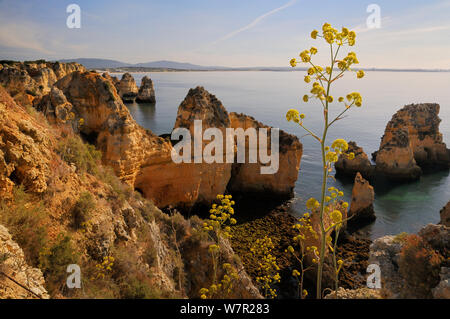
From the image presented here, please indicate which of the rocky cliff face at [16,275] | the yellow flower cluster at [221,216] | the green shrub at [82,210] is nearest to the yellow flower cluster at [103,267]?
the green shrub at [82,210]

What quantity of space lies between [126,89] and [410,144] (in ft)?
271

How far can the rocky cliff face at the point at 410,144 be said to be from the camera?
1471 inches

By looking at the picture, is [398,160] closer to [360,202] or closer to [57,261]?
[360,202]

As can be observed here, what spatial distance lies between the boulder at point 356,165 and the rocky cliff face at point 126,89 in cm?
7456

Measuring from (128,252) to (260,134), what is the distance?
20.8 meters

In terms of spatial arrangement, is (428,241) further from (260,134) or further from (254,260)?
(260,134)

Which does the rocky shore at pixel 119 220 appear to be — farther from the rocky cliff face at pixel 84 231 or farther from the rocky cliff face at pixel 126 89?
the rocky cliff face at pixel 126 89

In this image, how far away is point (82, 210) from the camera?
702 cm

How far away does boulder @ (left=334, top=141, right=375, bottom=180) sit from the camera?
119ft

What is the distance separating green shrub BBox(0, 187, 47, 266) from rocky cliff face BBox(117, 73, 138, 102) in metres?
91.7

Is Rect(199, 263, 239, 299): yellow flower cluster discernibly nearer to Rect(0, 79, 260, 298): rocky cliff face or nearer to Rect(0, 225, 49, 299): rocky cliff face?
Rect(0, 79, 260, 298): rocky cliff face

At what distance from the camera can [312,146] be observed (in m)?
47.0

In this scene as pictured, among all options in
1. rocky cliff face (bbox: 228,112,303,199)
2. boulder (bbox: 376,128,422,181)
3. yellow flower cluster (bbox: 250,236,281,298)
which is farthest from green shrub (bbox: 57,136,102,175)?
boulder (bbox: 376,128,422,181)
